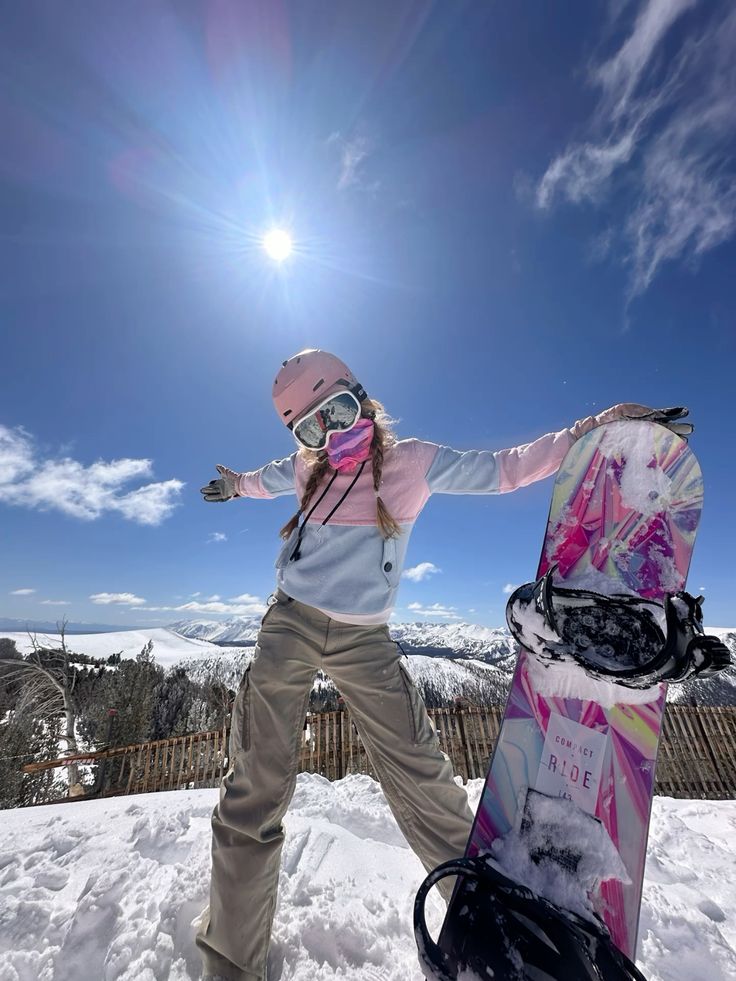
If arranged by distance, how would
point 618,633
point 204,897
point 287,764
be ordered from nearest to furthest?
1. point 618,633
2. point 287,764
3. point 204,897

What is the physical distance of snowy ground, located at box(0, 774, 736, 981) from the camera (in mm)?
1844

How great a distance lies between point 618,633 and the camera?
4.67 feet

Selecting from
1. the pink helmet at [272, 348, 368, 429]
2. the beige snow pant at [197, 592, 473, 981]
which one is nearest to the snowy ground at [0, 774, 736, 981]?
the beige snow pant at [197, 592, 473, 981]

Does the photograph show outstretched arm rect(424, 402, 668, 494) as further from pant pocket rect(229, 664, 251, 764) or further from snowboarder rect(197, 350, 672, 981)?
pant pocket rect(229, 664, 251, 764)

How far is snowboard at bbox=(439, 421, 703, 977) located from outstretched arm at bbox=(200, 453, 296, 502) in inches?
65.9

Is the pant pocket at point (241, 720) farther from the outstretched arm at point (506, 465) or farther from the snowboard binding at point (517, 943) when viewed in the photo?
the outstretched arm at point (506, 465)

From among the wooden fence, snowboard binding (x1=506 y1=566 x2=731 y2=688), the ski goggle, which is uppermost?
the ski goggle

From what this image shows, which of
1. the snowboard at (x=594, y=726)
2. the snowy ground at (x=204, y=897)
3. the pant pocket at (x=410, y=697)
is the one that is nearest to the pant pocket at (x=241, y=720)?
the pant pocket at (x=410, y=697)

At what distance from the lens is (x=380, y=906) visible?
2.19 m

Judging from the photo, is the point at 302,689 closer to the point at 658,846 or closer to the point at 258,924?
the point at 258,924

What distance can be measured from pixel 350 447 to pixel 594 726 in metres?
1.67

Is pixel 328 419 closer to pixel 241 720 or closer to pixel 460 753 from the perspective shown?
pixel 241 720

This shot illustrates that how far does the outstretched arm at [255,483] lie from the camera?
2871 millimetres

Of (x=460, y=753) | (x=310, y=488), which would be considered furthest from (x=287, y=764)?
(x=460, y=753)
